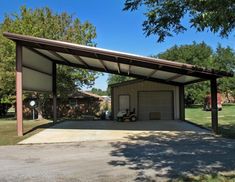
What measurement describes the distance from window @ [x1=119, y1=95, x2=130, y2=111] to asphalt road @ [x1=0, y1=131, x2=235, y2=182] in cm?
1112

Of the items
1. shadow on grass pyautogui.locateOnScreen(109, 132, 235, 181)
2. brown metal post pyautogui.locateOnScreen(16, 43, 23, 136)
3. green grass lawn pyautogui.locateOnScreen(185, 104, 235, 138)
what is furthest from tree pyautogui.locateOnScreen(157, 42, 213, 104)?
brown metal post pyautogui.locateOnScreen(16, 43, 23, 136)

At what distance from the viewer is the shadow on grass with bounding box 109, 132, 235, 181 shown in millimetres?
7070

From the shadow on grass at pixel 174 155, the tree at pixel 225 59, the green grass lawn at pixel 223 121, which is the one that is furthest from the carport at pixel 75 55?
the tree at pixel 225 59

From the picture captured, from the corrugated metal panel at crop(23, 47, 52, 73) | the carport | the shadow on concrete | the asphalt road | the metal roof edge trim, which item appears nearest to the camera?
the asphalt road

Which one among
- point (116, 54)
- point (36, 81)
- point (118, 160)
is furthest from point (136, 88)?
point (118, 160)

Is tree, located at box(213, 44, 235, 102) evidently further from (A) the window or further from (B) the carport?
(B) the carport

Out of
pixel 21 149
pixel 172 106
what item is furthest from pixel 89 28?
pixel 21 149

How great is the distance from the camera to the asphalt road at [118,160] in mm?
6879

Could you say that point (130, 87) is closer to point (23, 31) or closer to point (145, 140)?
point (23, 31)

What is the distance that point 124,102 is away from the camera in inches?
922

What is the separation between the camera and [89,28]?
2509 centimetres

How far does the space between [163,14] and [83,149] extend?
580 cm

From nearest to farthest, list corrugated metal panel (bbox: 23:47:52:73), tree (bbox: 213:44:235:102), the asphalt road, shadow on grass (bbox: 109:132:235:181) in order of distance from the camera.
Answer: the asphalt road < shadow on grass (bbox: 109:132:235:181) < corrugated metal panel (bbox: 23:47:52:73) < tree (bbox: 213:44:235:102)

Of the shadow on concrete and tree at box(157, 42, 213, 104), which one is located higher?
tree at box(157, 42, 213, 104)
